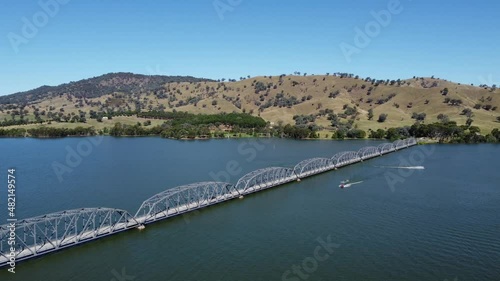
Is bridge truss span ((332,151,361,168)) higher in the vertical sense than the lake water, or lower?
higher

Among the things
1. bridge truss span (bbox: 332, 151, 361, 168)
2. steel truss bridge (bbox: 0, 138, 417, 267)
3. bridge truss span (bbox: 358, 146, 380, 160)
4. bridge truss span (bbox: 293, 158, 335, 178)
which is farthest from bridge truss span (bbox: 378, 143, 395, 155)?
bridge truss span (bbox: 293, 158, 335, 178)

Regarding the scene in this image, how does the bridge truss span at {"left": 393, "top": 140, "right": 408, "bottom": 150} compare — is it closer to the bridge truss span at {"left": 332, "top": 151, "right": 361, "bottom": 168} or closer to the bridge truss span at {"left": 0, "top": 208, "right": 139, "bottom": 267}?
the bridge truss span at {"left": 332, "top": 151, "right": 361, "bottom": 168}

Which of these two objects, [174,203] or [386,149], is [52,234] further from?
[386,149]

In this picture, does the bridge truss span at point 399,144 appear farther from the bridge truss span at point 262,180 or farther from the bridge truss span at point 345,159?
the bridge truss span at point 262,180

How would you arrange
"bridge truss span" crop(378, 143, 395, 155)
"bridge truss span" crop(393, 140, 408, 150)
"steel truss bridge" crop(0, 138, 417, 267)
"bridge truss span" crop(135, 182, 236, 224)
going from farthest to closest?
"bridge truss span" crop(393, 140, 408, 150) < "bridge truss span" crop(378, 143, 395, 155) < "bridge truss span" crop(135, 182, 236, 224) < "steel truss bridge" crop(0, 138, 417, 267)

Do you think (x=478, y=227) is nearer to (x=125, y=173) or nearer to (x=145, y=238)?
(x=145, y=238)

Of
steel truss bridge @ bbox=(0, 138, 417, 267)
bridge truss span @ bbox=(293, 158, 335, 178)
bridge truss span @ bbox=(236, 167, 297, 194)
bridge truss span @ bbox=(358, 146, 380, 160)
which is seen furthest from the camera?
bridge truss span @ bbox=(358, 146, 380, 160)

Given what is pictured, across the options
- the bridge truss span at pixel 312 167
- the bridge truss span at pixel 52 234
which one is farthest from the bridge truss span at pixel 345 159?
the bridge truss span at pixel 52 234
